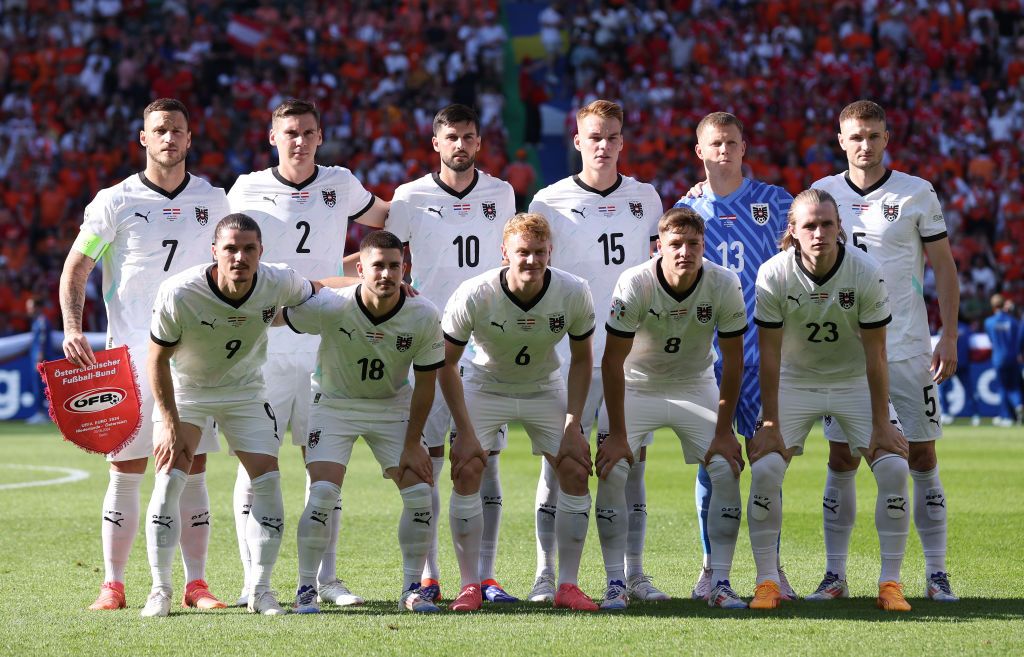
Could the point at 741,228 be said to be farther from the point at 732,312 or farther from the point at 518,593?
the point at 518,593

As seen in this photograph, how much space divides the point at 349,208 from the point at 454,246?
0.62 m

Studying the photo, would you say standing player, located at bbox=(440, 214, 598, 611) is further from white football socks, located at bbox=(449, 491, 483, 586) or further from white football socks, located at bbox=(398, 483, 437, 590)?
white football socks, located at bbox=(398, 483, 437, 590)

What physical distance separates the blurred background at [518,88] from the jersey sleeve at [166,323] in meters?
16.6

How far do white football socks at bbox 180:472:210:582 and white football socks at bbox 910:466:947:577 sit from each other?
368 centimetres

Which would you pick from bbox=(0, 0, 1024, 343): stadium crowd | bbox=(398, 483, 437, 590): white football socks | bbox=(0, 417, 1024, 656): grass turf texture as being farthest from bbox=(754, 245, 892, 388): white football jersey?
bbox=(0, 0, 1024, 343): stadium crowd

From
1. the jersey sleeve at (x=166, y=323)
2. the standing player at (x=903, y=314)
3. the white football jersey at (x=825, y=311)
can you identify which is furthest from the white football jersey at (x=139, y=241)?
the standing player at (x=903, y=314)

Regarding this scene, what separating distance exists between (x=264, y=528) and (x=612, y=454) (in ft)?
5.66

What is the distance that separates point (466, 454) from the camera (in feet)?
21.6

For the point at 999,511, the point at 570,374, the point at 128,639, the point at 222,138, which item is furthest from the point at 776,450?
the point at 222,138

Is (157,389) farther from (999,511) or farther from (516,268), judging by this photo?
(999,511)

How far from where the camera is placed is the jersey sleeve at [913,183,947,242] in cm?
712

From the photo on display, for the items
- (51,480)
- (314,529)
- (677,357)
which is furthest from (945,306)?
(51,480)

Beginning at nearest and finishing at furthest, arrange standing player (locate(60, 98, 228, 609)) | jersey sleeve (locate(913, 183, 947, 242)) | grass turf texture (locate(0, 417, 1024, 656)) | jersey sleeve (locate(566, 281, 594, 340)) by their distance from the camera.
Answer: grass turf texture (locate(0, 417, 1024, 656)) < jersey sleeve (locate(566, 281, 594, 340)) < standing player (locate(60, 98, 228, 609)) < jersey sleeve (locate(913, 183, 947, 242))

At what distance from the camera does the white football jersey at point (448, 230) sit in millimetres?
7516
